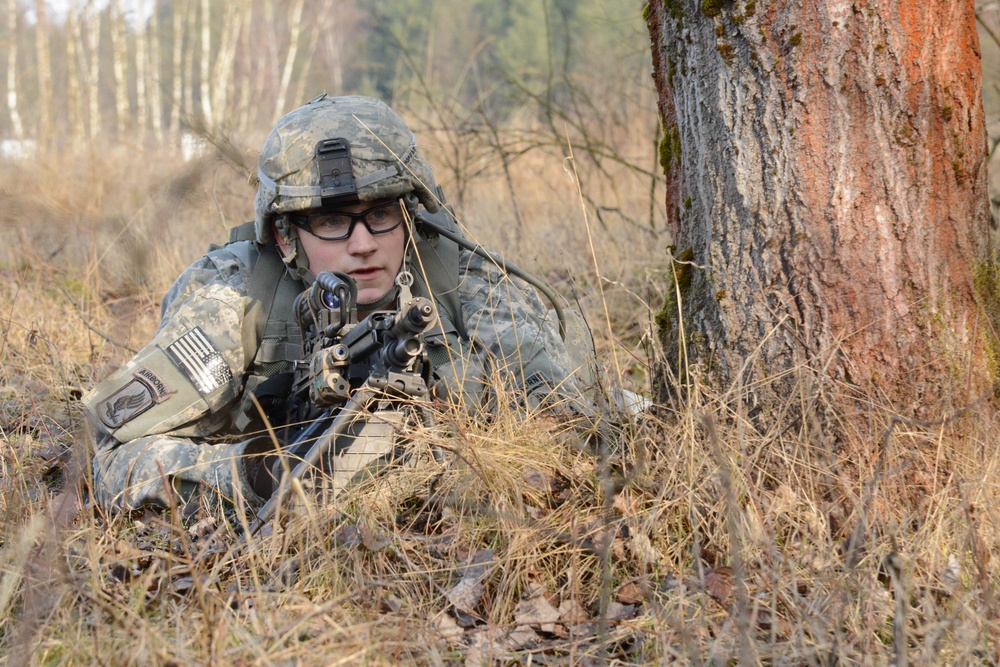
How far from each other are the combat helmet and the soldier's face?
10 centimetres

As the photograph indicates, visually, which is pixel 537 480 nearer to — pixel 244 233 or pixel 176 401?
pixel 176 401

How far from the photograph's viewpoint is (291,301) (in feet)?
11.0

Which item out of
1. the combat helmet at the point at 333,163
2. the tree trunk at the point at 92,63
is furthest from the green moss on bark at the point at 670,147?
the tree trunk at the point at 92,63

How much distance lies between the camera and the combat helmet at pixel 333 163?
125 inches

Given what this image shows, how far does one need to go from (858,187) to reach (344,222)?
1733 mm

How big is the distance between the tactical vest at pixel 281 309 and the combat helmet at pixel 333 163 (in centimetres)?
13

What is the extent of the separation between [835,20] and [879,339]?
771 millimetres

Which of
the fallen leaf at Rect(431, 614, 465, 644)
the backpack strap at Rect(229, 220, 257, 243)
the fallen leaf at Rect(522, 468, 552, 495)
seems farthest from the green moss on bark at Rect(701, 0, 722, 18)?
the backpack strap at Rect(229, 220, 257, 243)

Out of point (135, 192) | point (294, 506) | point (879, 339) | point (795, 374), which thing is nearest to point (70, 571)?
point (294, 506)

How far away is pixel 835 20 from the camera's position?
221 cm

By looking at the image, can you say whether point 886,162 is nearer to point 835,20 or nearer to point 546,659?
point 835,20

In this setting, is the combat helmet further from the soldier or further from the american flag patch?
the american flag patch

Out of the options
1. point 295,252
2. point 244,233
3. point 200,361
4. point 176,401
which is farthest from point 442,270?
point 176,401

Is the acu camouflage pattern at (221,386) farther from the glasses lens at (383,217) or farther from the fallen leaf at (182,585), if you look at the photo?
the fallen leaf at (182,585)
